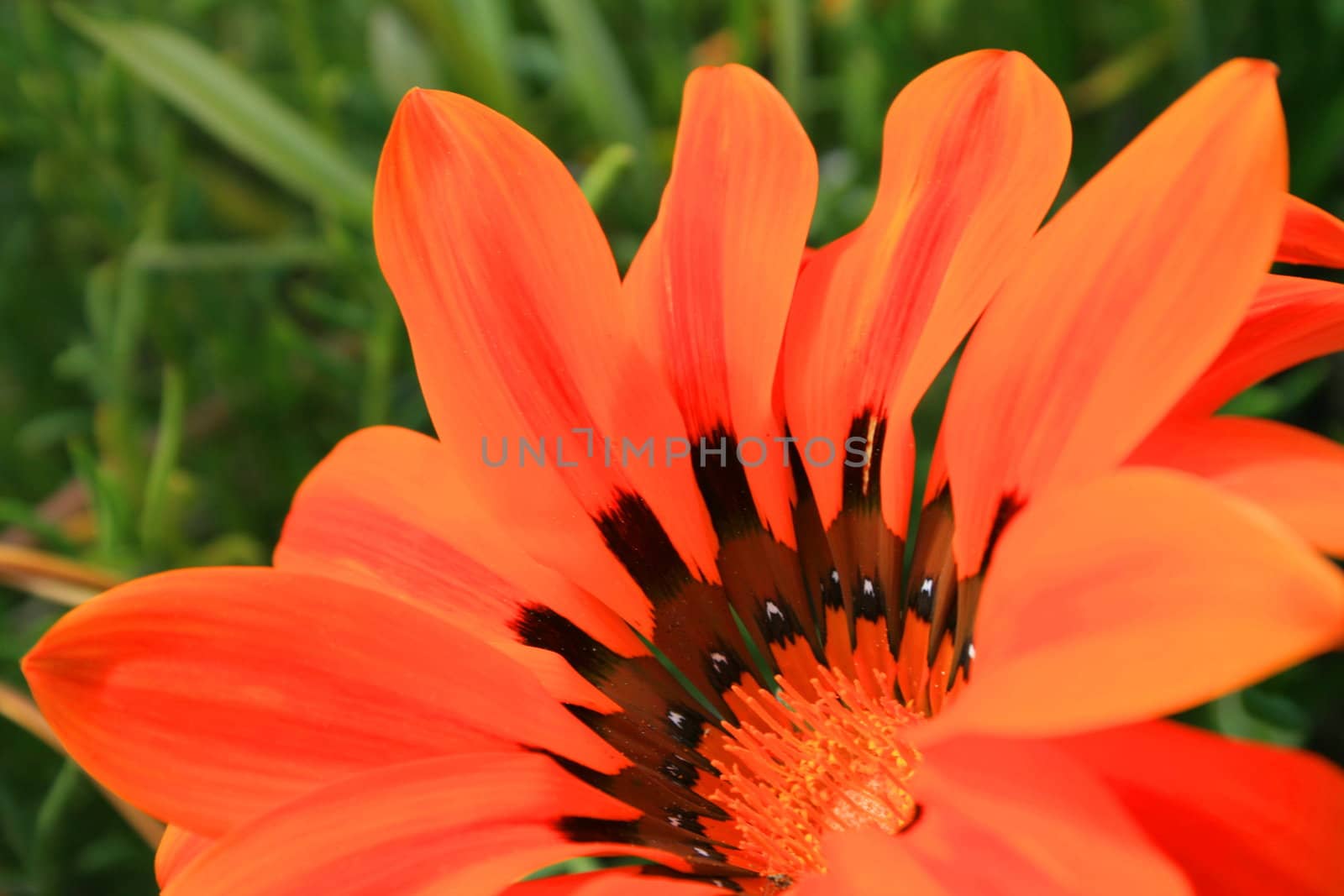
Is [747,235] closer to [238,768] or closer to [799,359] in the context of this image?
[799,359]

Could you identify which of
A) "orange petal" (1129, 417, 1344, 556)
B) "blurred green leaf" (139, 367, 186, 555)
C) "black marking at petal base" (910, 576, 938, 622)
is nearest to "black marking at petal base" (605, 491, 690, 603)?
"black marking at petal base" (910, 576, 938, 622)

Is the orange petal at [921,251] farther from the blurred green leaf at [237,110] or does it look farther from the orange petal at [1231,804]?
the blurred green leaf at [237,110]

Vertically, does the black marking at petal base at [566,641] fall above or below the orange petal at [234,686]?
below

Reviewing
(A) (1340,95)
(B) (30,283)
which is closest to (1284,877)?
(A) (1340,95)

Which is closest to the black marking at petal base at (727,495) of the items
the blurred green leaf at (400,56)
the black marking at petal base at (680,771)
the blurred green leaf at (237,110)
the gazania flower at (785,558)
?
the gazania flower at (785,558)

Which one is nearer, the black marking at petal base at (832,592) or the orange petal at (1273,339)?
the orange petal at (1273,339)

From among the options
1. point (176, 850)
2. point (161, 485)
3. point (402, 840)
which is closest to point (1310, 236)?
point (402, 840)

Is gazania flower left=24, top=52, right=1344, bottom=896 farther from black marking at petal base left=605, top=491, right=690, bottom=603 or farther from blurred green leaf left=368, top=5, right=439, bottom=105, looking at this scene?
blurred green leaf left=368, top=5, right=439, bottom=105
